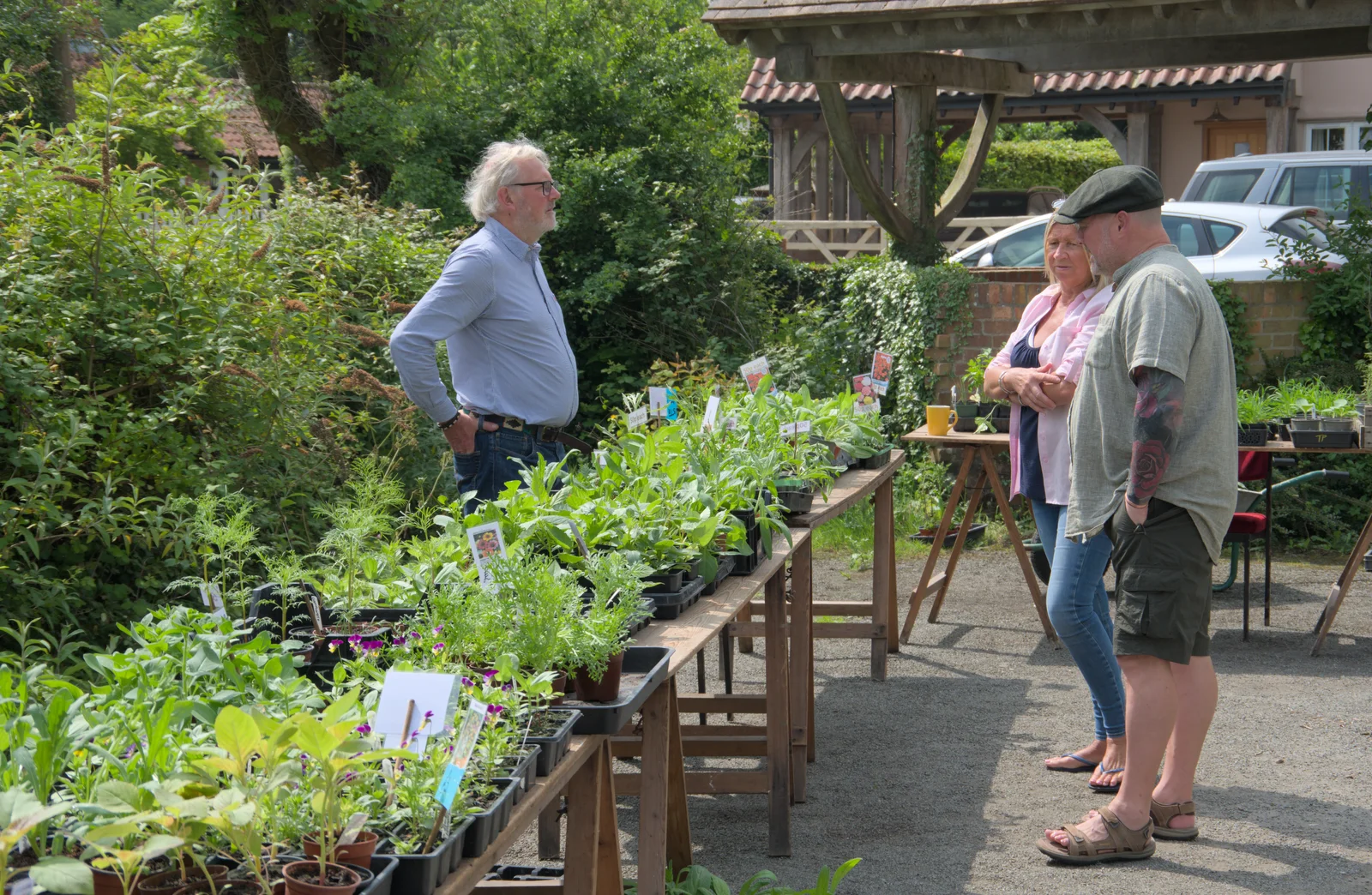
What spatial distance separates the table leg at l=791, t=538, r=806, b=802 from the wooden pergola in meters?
4.01

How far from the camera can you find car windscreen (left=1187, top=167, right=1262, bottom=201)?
11.6m

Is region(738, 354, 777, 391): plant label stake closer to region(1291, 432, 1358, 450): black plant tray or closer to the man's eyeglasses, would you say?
the man's eyeglasses

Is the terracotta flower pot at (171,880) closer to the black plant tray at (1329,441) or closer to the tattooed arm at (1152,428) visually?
the tattooed arm at (1152,428)

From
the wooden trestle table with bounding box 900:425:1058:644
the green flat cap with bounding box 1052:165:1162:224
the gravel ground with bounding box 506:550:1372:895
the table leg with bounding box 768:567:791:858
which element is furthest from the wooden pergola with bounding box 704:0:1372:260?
the table leg with bounding box 768:567:791:858

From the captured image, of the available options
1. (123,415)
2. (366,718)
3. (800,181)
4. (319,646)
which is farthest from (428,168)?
(800,181)

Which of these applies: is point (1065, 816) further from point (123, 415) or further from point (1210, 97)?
point (1210, 97)

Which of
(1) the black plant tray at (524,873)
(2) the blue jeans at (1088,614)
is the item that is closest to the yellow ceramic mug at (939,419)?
(2) the blue jeans at (1088,614)

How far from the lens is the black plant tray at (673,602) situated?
3.06 meters

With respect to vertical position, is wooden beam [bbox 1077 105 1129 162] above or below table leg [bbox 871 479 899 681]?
above

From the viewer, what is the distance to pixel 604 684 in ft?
7.96

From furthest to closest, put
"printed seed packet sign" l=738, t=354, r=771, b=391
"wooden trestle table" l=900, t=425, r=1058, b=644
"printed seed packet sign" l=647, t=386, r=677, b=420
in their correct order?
1. "wooden trestle table" l=900, t=425, r=1058, b=644
2. "printed seed packet sign" l=738, t=354, r=771, b=391
3. "printed seed packet sign" l=647, t=386, r=677, b=420

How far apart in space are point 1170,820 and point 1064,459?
43.3 inches

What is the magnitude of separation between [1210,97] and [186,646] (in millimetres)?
16146

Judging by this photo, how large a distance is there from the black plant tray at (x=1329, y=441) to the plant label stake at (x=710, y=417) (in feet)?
9.75
